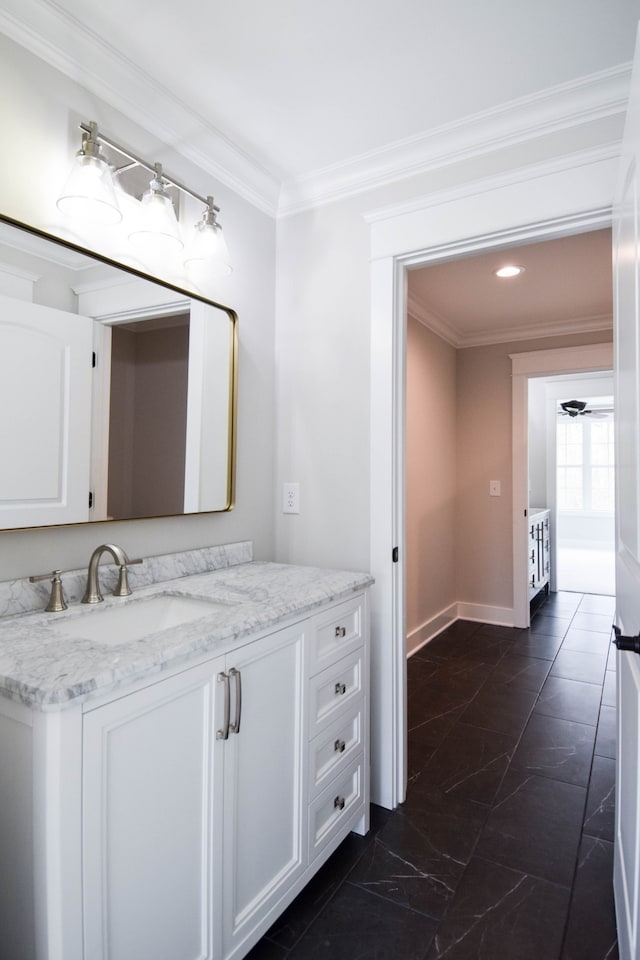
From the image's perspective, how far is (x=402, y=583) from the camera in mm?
2074

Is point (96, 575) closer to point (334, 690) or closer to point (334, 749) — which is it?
point (334, 690)

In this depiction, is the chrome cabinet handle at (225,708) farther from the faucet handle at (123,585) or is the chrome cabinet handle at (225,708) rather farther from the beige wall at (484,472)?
the beige wall at (484,472)

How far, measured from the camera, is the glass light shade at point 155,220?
5.42 ft

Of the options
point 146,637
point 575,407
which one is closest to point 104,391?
point 146,637

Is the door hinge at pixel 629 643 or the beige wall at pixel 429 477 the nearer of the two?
the door hinge at pixel 629 643

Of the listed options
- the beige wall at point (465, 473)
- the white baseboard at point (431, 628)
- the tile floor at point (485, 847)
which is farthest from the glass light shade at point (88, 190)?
the white baseboard at point (431, 628)

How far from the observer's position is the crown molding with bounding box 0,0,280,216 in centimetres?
139

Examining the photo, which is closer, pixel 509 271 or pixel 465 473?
pixel 509 271

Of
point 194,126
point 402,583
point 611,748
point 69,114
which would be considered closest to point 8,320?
point 69,114

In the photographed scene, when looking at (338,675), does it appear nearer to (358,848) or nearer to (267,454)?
(358,848)

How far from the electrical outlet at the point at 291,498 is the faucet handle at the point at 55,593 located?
3.44 feet

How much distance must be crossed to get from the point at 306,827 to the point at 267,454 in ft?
4.43

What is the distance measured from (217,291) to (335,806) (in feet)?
5.96

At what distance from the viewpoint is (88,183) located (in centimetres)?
145
